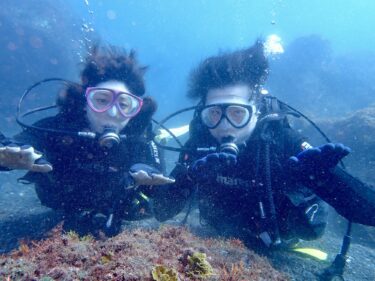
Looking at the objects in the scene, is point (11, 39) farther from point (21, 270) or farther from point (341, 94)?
point (341, 94)

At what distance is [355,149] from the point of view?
37.2ft

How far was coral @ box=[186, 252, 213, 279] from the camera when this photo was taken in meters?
2.50

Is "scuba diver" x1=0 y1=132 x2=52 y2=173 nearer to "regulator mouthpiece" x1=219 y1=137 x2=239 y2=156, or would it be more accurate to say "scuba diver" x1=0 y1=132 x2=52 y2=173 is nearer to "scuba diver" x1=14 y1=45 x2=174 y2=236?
"scuba diver" x1=14 y1=45 x2=174 y2=236

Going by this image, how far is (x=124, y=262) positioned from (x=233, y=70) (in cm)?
391

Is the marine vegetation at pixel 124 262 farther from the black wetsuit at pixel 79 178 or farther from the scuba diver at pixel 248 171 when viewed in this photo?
the black wetsuit at pixel 79 178

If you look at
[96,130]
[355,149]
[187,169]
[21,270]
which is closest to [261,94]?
[187,169]

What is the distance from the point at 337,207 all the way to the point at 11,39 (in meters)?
20.0

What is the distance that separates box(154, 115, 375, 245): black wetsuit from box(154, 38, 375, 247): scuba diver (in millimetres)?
15

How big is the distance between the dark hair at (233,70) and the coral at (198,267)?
3411 mm

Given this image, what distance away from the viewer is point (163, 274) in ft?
7.43

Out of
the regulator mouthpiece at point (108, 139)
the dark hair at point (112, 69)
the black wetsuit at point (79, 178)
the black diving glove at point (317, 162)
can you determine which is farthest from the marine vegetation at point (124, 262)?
the dark hair at point (112, 69)

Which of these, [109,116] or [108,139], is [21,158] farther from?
[109,116]

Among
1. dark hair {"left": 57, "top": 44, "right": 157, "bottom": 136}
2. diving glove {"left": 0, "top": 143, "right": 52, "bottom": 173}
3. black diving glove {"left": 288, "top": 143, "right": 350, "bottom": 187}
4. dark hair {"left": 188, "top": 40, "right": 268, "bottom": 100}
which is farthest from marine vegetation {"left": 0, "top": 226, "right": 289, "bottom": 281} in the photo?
dark hair {"left": 57, "top": 44, "right": 157, "bottom": 136}

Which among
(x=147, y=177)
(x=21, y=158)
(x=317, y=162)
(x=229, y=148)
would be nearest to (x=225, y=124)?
(x=229, y=148)
